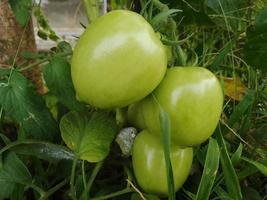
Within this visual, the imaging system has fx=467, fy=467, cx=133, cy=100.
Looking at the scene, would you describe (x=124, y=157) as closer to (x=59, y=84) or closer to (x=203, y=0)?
(x=59, y=84)

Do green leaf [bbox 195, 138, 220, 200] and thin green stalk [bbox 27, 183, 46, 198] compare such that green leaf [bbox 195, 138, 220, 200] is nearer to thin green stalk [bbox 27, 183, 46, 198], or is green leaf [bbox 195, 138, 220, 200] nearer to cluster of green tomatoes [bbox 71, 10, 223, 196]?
cluster of green tomatoes [bbox 71, 10, 223, 196]

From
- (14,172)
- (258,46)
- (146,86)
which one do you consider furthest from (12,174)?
(258,46)

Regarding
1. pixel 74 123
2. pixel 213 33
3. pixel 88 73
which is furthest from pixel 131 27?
pixel 213 33

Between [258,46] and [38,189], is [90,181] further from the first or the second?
[258,46]

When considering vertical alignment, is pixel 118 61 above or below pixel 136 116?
above

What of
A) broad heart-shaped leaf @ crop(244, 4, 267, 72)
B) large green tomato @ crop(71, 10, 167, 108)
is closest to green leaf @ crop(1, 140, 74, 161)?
large green tomato @ crop(71, 10, 167, 108)

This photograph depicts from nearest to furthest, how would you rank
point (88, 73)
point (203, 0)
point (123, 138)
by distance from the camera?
point (88, 73)
point (123, 138)
point (203, 0)

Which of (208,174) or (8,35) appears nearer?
(208,174)
